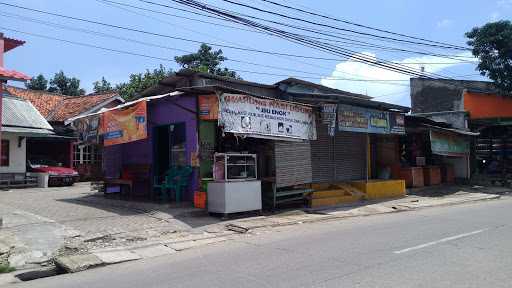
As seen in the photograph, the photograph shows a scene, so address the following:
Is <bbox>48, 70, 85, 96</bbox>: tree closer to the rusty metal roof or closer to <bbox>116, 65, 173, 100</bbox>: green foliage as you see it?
<bbox>116, 65, 173, 100</bbox>: green foliage

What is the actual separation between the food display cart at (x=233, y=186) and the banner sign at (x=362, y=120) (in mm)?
4657

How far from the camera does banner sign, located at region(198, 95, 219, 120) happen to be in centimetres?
1291

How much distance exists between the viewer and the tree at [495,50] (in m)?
24.8

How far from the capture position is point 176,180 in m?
14.7

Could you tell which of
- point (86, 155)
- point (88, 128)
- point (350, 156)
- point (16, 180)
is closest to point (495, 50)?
point (350, 156)

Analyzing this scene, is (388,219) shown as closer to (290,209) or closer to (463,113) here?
(290,209)

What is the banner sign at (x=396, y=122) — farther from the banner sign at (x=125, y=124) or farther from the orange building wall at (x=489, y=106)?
the banner sign at (x=125, y=124)

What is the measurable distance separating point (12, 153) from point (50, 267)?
1619 centimetres

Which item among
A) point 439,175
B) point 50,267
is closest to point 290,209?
point 50,267

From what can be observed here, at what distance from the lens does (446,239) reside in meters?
9.70

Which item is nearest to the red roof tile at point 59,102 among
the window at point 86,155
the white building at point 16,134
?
the window at point 86,155

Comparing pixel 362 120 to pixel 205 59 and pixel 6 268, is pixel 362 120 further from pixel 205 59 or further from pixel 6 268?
pixel 205 59

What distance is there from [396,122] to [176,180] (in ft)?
32.6

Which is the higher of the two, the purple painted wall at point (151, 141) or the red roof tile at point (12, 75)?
the red roof tile at point (12, 75)
